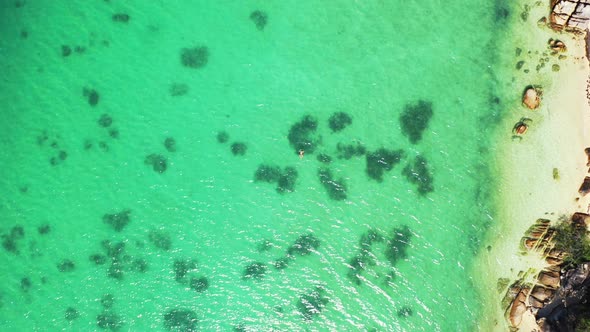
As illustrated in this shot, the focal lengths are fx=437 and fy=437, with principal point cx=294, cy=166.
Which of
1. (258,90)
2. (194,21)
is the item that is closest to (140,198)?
(258,90)

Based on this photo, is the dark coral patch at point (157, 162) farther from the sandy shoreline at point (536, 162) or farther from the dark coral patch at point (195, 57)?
the sandy shoreline at point (536, 162)

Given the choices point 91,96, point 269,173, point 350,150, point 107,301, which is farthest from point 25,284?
point 350,150

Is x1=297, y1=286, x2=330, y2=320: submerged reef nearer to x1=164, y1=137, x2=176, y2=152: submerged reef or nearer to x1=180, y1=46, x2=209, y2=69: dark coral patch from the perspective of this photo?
x1=164, y1=137, x2=176, y2=152: submerged reef

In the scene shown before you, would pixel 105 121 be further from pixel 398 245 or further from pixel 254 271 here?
pixel 398 245

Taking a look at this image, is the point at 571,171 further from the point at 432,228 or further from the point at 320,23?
the point at 320,23

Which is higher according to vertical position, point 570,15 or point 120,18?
point 570,15

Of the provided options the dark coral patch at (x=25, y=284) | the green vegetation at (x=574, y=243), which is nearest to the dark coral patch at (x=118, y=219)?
the dark coral patch at (x=25, y=284)
